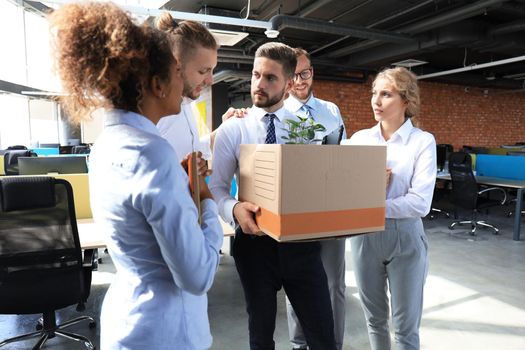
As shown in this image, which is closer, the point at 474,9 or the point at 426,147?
the point at 426,147

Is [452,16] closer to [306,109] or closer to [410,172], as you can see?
[306,109]

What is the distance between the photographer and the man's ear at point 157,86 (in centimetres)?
80

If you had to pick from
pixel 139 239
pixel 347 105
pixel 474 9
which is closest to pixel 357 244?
pixel 139 239

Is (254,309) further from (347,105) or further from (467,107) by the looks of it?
(467,107)

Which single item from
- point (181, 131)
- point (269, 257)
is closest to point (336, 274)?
point (269, 257)

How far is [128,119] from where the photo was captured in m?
0.80

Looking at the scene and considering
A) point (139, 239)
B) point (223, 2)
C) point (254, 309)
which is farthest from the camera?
point (223, 2)

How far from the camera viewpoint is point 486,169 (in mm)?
6668

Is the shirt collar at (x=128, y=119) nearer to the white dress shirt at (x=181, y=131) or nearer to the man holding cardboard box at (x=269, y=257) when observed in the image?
the white dress shirt at (x=181, y=131)

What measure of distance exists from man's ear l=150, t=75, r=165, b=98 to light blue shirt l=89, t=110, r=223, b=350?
0.22 ft

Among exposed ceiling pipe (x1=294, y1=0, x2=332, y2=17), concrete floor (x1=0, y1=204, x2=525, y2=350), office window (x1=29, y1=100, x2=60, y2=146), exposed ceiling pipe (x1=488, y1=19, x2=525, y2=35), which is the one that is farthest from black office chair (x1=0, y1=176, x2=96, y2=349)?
office window (x1=29, y1=100, x2=60, y2=146)

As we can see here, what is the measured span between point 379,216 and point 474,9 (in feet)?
14.0

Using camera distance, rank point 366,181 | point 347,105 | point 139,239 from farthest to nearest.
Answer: point 347,105 → point 366,181 → point 139,239

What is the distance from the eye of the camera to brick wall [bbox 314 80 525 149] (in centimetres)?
875
